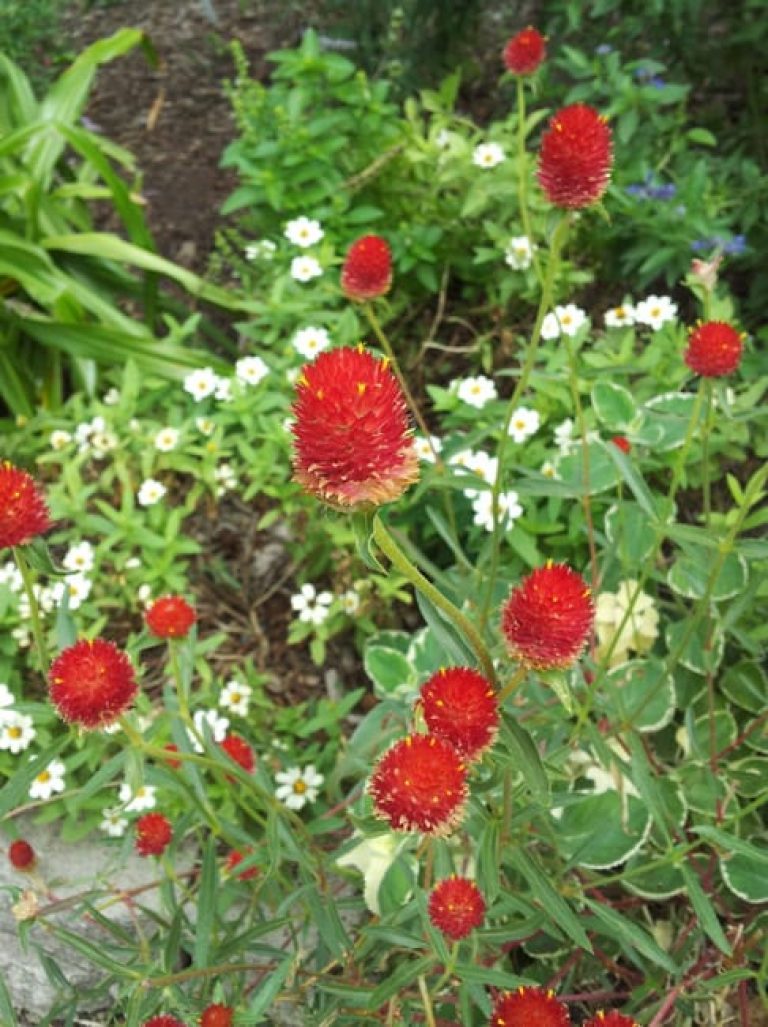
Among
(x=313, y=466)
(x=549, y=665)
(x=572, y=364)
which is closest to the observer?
(x=313, y=466)

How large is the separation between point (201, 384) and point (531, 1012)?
164cm

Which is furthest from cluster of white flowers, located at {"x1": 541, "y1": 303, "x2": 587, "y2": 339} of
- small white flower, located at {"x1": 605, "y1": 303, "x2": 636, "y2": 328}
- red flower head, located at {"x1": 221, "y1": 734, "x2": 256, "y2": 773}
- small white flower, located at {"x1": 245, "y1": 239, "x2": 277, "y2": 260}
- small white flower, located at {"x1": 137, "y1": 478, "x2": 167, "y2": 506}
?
red flower head, located at {"x1": 221, "y1": 734, "x2": 256, "y2": 773}

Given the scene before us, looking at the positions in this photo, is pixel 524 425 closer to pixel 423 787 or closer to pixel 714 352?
pixel 714 352

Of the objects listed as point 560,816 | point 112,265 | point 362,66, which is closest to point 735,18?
point 362,66

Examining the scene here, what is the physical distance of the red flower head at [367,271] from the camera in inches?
65.6

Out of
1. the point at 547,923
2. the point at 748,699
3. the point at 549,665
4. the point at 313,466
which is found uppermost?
the point at 313,466

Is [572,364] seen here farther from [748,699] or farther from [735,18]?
[735,18]

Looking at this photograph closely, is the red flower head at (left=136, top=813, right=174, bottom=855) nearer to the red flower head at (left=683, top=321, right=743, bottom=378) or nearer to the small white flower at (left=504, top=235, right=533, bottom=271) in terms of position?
the red flower head at (left=683, top=321, right=743, bottom=378)

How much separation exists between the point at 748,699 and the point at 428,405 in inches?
48.8

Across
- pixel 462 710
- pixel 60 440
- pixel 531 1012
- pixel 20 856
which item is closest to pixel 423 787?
pixel 462 710

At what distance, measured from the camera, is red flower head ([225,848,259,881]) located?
1.59 metres

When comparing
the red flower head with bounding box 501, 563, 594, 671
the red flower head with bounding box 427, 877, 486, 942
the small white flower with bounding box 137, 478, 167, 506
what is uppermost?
the red flower head with bounding box 501, 563, 594, 671

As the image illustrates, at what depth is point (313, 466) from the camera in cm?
91

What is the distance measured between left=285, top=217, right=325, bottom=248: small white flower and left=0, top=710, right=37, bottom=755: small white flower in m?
1.23
